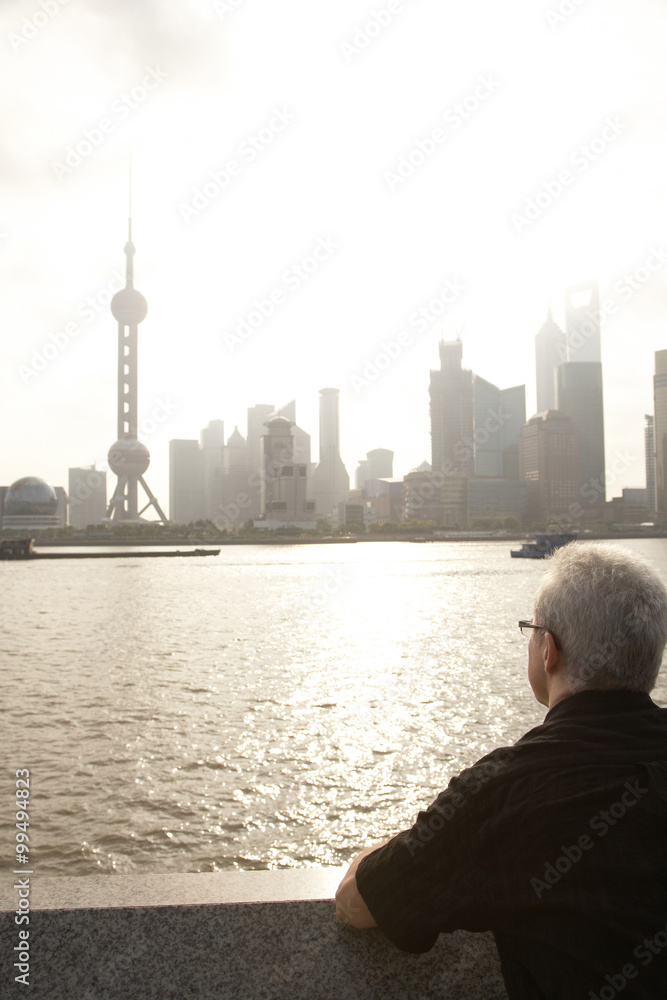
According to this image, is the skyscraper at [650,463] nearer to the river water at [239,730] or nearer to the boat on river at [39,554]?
the boat on river at [39,554]

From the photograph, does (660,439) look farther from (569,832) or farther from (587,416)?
(569,832)

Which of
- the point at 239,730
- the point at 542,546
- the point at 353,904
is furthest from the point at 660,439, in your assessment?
the point at 353,904

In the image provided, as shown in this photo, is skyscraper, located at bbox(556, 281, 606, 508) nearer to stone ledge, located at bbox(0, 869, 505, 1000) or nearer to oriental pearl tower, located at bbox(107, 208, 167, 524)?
oriental pearl tower, located at bbox(107, 208, 167, 524)

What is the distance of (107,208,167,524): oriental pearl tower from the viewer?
182 metres

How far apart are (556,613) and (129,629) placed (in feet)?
86.8

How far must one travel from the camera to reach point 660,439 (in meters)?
168

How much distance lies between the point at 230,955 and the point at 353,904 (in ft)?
1.50

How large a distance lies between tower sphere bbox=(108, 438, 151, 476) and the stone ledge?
608 ft

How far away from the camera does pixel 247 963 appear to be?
233 cm

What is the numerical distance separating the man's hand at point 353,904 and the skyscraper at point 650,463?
7206 inches

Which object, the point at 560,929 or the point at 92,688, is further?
the point at 92,688

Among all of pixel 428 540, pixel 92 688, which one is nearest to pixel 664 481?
pixel 428 540

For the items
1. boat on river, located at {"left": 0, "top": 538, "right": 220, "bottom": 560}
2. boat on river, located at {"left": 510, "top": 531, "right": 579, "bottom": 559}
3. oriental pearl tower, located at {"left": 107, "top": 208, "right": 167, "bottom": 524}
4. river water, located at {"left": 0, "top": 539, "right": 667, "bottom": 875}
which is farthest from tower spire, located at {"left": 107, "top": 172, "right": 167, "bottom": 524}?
river water, located at {"left": 0, "top": 539, "right": 667, "bottom": 875}

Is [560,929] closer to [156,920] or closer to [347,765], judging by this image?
[156,920]
